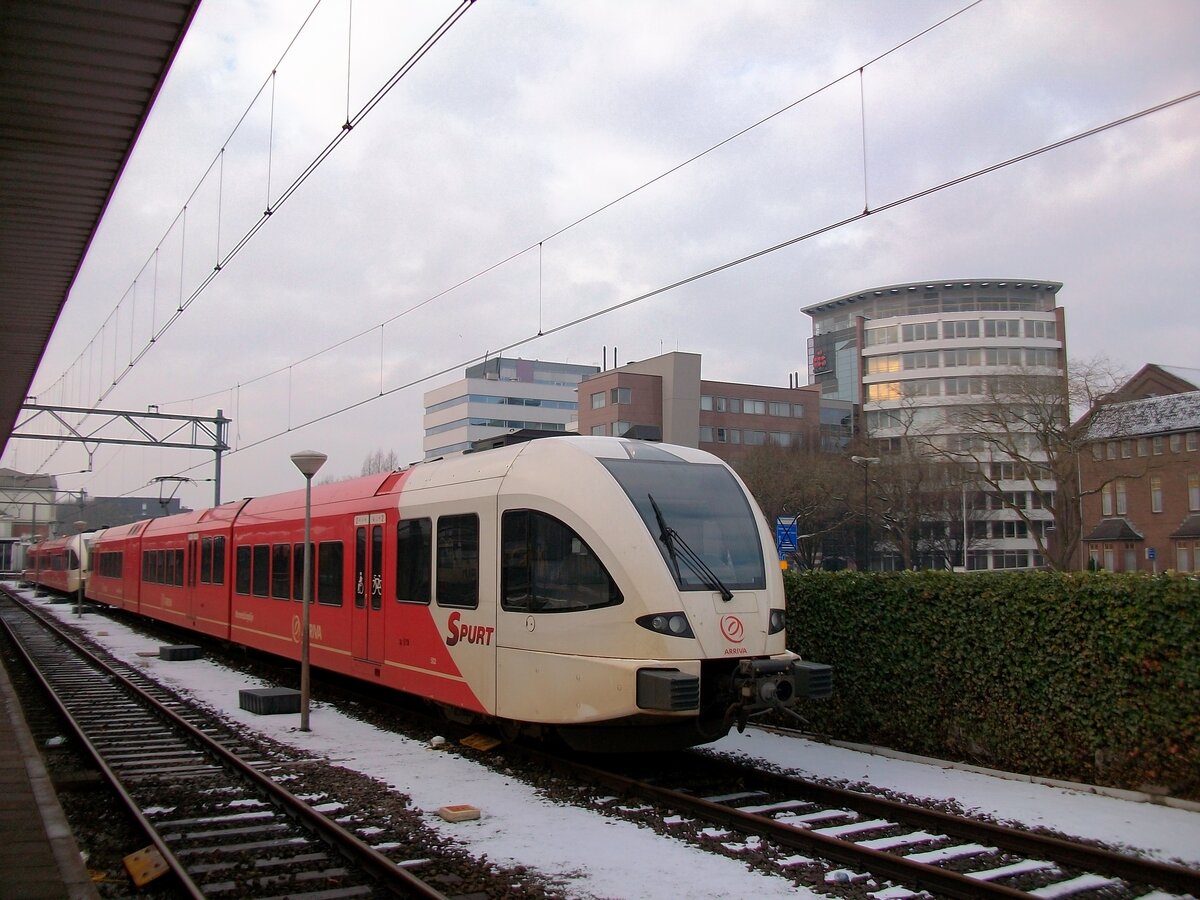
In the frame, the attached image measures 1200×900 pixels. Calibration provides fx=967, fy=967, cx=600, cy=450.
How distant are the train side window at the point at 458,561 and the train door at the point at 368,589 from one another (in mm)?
1797

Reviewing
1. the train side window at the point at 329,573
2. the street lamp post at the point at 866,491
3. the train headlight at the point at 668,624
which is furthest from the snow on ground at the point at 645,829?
the street lamp post at the point at 866,491

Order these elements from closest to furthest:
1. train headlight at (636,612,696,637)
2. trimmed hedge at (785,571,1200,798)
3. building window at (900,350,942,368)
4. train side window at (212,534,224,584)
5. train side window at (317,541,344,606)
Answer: trimmed hedge at (785,571,1200,798) < train headlight at (636,612,696,637) < train side window at (317,541,344,606) < train side window at (212,534,224,584) < building window at (900,350,942,368)

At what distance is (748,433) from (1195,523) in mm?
33781

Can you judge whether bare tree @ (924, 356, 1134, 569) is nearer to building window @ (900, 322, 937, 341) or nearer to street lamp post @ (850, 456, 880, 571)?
street lamp post @ (850, 456, 880, 571)

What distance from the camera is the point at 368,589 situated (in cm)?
1268

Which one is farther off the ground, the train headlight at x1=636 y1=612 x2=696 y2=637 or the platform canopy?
A: the platform canopy

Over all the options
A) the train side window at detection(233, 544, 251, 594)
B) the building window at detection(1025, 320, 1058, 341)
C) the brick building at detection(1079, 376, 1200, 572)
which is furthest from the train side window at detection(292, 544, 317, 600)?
the building window at detection(1025, 320, 1058, 341)

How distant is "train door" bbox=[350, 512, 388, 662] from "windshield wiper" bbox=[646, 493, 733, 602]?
4798 millimetres

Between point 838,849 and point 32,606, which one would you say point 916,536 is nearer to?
point 32,606

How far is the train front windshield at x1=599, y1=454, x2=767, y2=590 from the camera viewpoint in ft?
29.1

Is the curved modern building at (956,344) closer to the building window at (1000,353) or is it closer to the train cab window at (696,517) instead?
the building window at (1000,353)

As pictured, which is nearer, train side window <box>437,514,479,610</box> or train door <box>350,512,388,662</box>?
train side window <box>437,514,479,610</box>

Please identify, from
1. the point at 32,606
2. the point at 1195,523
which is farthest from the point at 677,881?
the point at 1195,523

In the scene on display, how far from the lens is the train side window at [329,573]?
13.7 metres
